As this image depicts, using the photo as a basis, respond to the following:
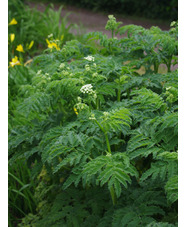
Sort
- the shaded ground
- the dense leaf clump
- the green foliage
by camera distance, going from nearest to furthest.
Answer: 1. the dense leaf clump
2. the shaded ground
3. the green foliage

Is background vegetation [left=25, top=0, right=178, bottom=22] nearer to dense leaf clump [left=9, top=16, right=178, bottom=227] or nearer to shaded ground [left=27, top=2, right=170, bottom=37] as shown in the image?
shaded ground [left=27, top=2, right=170, bottom=37]

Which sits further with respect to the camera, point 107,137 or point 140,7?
point 140,7

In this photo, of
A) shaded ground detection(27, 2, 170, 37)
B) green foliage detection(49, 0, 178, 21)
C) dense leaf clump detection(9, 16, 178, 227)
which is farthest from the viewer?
green foliage detection(49, 0, 178, 21)

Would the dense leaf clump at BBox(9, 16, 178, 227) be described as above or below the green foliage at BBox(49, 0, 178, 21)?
below

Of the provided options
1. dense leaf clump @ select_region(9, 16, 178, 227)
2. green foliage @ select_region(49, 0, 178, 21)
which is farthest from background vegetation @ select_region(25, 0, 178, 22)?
dense leaf clump @ select_region(9, 16, 178, 227)

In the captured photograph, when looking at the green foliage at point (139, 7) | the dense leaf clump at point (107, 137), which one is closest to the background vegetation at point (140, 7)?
the green foliage at point (139, 7)

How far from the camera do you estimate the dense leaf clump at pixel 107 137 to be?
166cm

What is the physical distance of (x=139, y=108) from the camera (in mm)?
1919

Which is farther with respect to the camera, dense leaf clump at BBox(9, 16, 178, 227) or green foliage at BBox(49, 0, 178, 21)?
green foliage at BBox(49, 0, 178, 21)

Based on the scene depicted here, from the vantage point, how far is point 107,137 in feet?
5.92

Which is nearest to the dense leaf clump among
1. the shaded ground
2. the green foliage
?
the shaded ground

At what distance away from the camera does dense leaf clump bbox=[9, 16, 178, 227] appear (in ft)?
5.44

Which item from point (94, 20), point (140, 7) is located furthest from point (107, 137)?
point (140, 7)

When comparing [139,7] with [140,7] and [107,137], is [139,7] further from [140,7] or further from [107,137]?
[107,137]
